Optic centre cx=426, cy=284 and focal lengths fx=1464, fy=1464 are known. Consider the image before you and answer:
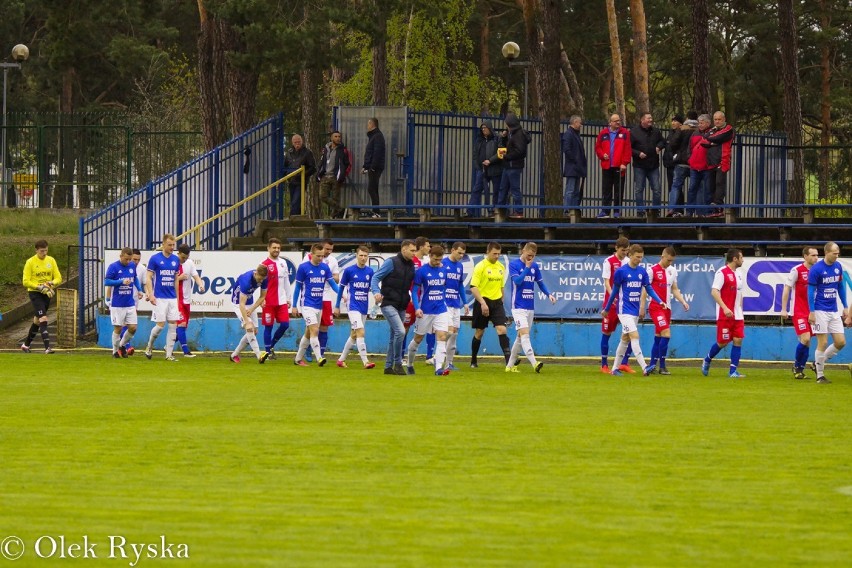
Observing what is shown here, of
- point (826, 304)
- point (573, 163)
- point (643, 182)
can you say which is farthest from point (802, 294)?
point (573, 163)

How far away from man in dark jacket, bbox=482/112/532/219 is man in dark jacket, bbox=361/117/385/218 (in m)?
2.33

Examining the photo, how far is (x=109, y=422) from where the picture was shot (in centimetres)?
1441

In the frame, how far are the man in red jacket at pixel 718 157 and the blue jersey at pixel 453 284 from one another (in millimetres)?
8202

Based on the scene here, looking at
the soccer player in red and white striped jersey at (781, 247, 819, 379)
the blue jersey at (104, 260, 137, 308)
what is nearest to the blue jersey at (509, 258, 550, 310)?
the soccer player in red and white striped jersey at (781, 247, 819, 379)

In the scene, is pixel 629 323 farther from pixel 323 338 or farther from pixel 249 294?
pixel 249 294

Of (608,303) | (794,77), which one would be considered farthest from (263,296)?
→ (794,77)

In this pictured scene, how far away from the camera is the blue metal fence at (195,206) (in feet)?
102

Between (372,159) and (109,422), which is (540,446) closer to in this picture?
(109,422)

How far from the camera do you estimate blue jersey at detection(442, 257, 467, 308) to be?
2212cm

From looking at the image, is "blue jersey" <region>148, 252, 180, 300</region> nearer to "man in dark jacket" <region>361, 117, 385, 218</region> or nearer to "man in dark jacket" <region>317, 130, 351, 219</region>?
"man in dark jacket" <region>361, 117, 385, 218</region>

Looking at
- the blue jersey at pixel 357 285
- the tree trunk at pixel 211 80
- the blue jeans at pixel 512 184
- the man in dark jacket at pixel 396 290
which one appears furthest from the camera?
the tree trunk at pixel 211 80

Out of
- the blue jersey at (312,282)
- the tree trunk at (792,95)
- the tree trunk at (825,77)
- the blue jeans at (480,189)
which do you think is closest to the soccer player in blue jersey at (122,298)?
the blue jersey at (312,282)

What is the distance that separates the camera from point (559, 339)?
91.9 feet

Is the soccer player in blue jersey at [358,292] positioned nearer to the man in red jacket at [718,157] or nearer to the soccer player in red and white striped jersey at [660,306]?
the soccer player in red and white striped jersey at [660,306]
